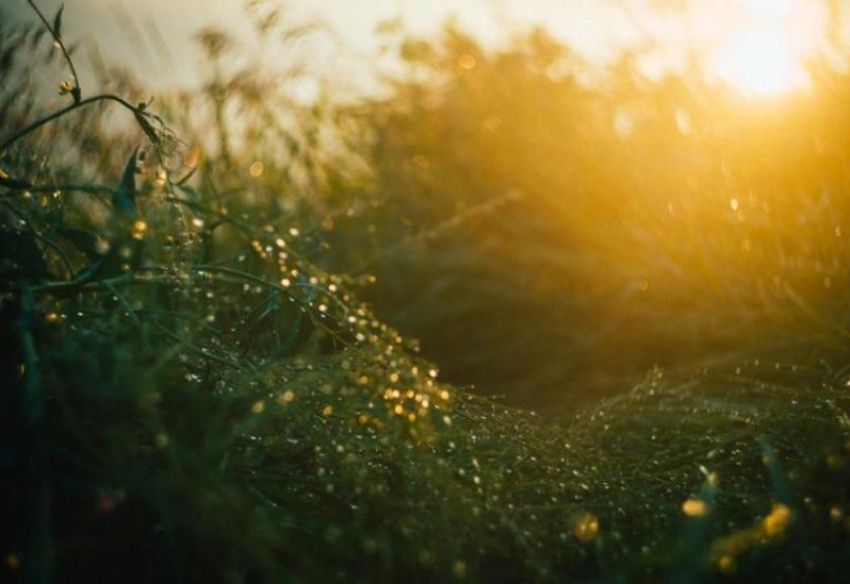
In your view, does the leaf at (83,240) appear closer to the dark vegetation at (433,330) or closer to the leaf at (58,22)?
the dark vegetation at (433,330)

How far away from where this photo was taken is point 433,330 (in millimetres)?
1825

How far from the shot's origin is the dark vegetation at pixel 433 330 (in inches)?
29.0

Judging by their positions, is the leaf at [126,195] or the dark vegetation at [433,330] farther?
the leaf at [126,195]

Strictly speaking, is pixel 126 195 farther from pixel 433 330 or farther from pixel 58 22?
pixel 433 330

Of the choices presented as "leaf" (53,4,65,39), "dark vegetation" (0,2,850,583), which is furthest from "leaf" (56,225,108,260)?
"leaf" (53,4,65,39)

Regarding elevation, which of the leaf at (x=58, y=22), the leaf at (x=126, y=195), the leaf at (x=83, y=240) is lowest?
the leaf at (x=83, y=240)

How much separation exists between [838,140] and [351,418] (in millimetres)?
981

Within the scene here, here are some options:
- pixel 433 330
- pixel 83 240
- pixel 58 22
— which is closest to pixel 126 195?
pixel 83 240

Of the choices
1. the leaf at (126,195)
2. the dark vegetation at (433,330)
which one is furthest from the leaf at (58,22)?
the leaf at (126,195)

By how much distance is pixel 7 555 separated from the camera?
70 cm

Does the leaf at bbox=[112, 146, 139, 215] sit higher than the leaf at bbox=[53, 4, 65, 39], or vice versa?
the leaf at bbox=[53, 4, 65, 39]

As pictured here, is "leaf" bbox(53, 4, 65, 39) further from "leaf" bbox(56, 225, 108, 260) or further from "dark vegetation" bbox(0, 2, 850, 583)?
"leaf" bbox(56, 225, 108, 260)

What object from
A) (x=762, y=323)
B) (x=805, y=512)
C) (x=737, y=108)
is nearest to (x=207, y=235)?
(x=805, y=512)

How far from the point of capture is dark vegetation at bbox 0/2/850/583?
2.42ft
